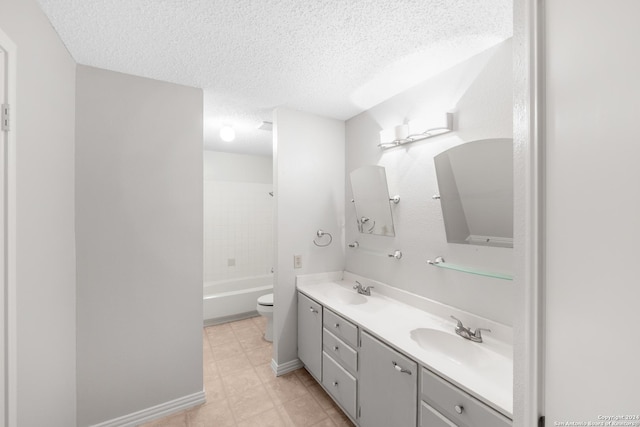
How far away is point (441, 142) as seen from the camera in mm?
1759

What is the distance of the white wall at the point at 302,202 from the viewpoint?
237 cm

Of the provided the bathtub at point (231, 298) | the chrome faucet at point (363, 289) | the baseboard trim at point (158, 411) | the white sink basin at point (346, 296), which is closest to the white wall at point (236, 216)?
the bathtub at point (231, 298)

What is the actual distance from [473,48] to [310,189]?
1580mm

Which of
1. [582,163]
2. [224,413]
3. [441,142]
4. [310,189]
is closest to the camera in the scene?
[582,163]

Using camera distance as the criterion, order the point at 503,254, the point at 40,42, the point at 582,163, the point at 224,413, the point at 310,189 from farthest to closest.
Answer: the point at 310,189 < the point at 224,413 < the point at 503,254 < the point at 40,42 < the point at 582,163

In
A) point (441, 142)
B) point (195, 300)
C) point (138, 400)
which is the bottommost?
point (138, 400)

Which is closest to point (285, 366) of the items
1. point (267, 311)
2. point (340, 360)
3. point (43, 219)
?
point (267, 311)

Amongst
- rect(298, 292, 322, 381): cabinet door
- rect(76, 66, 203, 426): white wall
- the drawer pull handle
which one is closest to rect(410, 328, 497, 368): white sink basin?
the drawer pull handle

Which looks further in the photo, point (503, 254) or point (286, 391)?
point (286, 391)

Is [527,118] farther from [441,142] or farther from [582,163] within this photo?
[441,142]

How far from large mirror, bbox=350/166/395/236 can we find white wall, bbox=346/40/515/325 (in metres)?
0.06

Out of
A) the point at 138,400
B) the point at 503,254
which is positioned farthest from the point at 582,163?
the point at 138,400

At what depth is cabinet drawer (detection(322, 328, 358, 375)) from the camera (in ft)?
5.54

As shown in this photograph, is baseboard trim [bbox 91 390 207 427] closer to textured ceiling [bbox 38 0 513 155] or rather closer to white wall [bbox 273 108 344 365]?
white wall [bbox 273 108 344 365]
